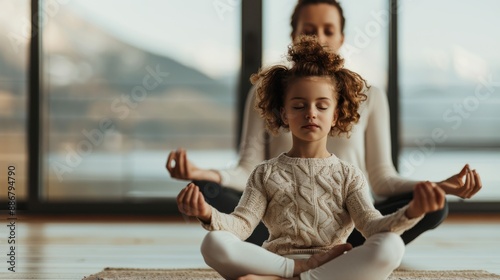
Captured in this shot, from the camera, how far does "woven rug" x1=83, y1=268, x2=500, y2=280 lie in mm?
2395

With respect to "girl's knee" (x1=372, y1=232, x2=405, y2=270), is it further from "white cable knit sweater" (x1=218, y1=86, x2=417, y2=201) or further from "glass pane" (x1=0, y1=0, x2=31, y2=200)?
"glass pane" (x1=0, y1=0, x2=31, y2=200)

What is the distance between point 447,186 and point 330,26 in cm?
94

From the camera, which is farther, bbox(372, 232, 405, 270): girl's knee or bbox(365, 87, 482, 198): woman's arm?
bbox(365, 87, 482, 198): woman's arm

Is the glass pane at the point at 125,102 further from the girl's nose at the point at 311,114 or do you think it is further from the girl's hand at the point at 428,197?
the girl's hand at the point at 428,197

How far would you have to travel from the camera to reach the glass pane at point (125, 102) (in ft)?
14.7

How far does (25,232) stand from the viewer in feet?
12.3

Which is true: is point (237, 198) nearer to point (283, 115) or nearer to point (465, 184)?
point (283, 115)

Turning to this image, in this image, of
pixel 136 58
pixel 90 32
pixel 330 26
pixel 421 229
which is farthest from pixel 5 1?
pixel 421 229

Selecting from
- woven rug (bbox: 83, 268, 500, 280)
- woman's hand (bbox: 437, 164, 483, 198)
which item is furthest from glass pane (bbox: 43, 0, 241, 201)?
woman's hand (bbox: 437, 164, 483, 198)

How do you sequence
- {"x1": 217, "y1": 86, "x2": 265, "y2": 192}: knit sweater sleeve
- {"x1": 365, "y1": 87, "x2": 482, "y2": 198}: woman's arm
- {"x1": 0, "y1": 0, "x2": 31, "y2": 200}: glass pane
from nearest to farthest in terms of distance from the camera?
{"x1": 365, "y1": 87, "x2": 482, "y2": 198}: woman's arm, {"x1": 217, "y1": 86, "x2": 265, "y2": 192}: knit sweater sleeve, {"x1": 0, "y1": 0, "x2": 31, "y2": 200}: glass pane

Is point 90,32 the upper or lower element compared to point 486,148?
upper

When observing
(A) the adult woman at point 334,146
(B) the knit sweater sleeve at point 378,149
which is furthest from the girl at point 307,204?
(B) the knit sweater sleeve at point 378,149

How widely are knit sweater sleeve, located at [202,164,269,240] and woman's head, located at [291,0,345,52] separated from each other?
30.2 inches

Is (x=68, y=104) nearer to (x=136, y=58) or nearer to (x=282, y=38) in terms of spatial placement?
Result: (x=136, y=58)
